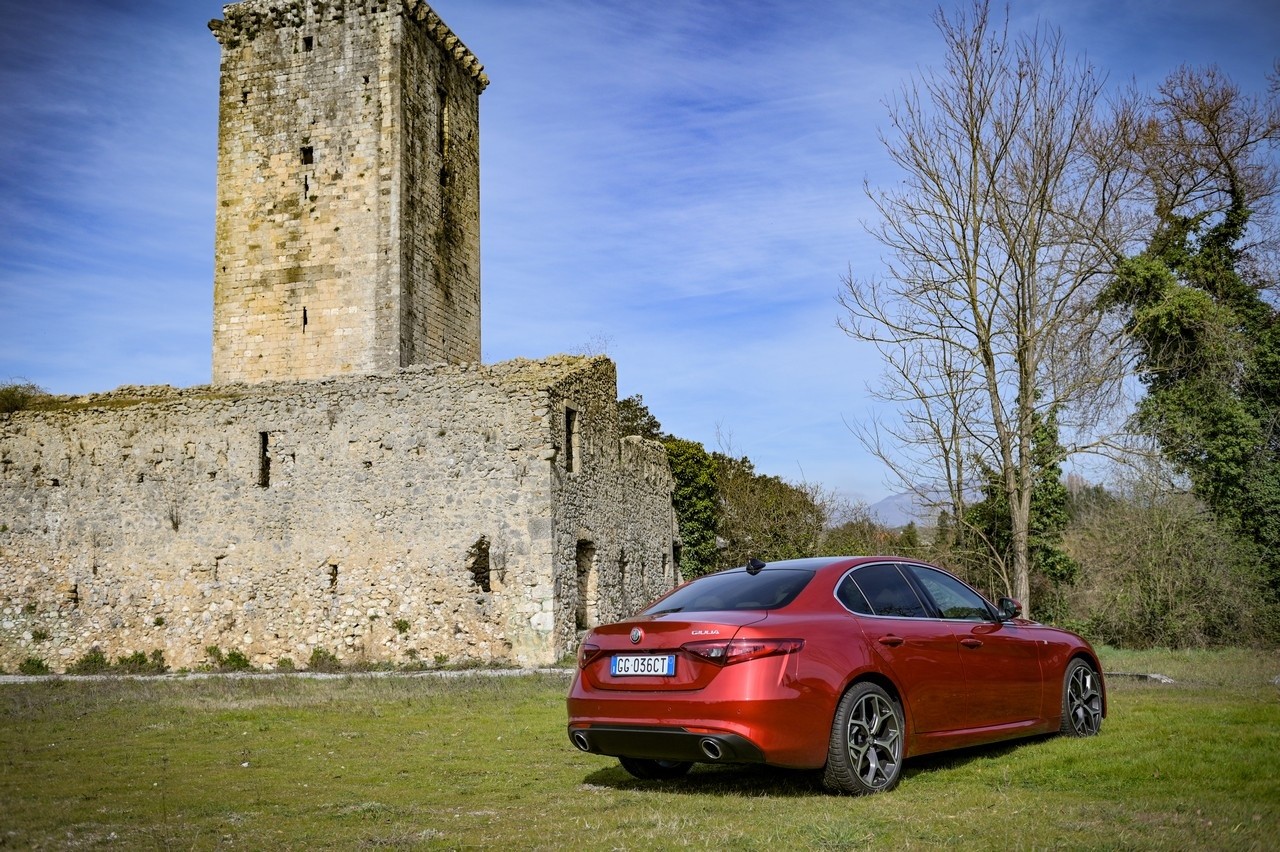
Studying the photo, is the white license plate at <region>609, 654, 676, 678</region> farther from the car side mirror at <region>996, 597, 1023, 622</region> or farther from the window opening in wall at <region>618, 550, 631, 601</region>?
the window opening in wall at <region>618, 550, 631, 601</region>

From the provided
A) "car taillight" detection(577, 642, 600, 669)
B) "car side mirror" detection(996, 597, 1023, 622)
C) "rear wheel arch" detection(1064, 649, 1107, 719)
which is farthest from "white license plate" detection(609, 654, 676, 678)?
"rear wheel arch" detection(1064, 649, 1107, 719)

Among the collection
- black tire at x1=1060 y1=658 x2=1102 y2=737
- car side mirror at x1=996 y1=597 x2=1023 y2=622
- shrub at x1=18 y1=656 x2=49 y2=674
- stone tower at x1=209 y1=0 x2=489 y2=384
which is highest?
stone tower at x1=209 y1=0 x2=489 y2=384

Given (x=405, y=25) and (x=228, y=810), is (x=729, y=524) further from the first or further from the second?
(x=228, y=810)

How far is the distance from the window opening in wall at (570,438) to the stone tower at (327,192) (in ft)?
22.6

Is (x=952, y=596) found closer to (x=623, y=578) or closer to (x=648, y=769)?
(x=648, y=769)

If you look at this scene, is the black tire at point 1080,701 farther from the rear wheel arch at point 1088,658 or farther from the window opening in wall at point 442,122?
the window opening in wall at point 442,122

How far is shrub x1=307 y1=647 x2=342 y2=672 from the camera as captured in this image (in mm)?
17578

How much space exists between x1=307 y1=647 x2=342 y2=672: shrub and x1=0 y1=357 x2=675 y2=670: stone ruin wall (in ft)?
0.65

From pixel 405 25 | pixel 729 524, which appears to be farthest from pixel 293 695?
pixel 729 524

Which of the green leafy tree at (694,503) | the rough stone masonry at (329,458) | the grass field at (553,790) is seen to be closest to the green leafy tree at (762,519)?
the green leafy tree at (694,503)

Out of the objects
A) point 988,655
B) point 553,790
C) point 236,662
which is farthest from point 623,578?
point 553,790

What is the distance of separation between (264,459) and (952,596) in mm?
15452

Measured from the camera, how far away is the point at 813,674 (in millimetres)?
5410

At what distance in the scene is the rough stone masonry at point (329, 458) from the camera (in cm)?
1766
